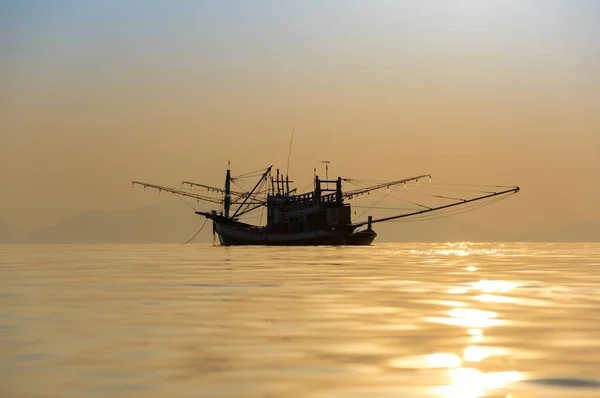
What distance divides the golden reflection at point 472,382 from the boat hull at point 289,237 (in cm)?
14561

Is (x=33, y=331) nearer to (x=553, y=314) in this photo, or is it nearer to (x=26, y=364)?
(x=26, y=364)

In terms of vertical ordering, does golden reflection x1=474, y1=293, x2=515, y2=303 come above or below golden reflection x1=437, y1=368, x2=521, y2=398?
above

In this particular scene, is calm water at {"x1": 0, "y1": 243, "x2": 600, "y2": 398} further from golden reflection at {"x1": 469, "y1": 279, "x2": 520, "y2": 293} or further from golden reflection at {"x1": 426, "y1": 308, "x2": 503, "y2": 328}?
golden reflection at {"x1": 469, "y1": 279, "x2": 520, "y2": 293}

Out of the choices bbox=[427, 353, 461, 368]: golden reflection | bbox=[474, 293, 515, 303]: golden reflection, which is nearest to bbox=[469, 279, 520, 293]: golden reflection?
bbox=[474, 293, 515, 303]: golden reflection

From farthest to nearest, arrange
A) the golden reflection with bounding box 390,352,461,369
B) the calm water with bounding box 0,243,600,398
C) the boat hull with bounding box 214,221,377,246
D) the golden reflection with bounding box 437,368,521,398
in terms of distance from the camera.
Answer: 1. the boat hull with bounding box 214,221,377,246
2. the golden reflection with bounding box 390,352,461,369
3. the calm water with bounding box 0,243,600,398
4. the golden reflection with bounding box 437,368,521,398

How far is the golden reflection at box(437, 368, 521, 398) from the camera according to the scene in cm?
1371

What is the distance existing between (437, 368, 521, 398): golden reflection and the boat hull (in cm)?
14561

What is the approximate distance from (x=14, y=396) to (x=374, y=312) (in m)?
14.3

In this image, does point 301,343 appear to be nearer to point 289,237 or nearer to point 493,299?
point 493,299

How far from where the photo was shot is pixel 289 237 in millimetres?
166250

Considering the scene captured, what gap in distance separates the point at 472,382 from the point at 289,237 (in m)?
152

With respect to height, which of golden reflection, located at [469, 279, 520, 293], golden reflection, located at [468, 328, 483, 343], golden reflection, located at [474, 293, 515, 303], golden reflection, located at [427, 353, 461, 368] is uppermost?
golden reflection, located at [469, 279, 520, 293]

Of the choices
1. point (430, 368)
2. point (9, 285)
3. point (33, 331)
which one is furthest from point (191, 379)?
point (9, 285)

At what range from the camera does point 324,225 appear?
162 m
